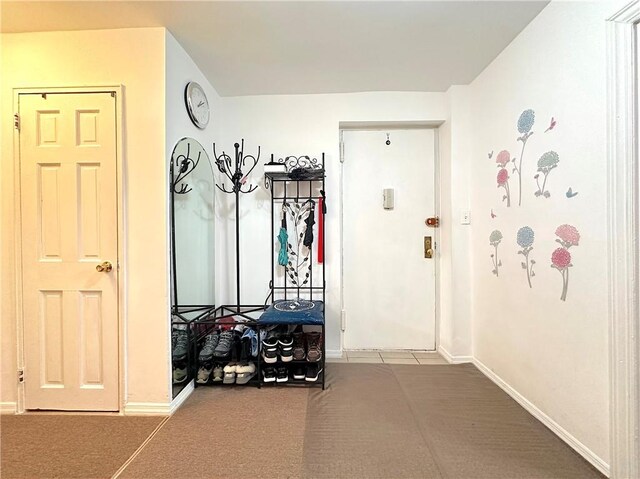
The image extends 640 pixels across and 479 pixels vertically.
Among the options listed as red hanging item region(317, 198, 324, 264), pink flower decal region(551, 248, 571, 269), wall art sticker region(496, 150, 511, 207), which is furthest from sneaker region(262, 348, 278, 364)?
wall art sticker region(496, 150, 511, 207)

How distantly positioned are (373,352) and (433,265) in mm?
979

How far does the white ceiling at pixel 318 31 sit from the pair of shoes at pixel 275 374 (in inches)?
87.2

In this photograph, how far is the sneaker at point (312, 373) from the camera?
2086 mm

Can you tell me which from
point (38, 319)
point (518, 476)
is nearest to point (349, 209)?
point (518, 476)

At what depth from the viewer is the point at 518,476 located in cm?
132

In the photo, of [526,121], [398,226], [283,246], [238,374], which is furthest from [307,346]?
[526,121]

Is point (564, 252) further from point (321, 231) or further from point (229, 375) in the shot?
point (229, 375)

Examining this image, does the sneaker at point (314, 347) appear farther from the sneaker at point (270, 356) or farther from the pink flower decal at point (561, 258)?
the pink flower decal at point (561, 258)

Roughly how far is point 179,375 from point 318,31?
2.36 meters

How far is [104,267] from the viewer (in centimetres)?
176

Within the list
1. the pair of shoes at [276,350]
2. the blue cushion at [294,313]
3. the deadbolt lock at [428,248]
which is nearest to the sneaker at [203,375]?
the pair of shoes at [276,350]

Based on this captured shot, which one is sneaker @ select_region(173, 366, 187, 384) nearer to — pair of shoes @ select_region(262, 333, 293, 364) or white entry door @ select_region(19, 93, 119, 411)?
white entry door @ select_region(19, 93, 119, 411)

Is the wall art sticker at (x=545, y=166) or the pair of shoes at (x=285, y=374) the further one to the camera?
the pair of shoes at (x=285, y=374)

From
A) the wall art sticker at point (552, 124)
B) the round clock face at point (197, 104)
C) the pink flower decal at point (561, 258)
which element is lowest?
the pink flower decal at point (561, 258)
